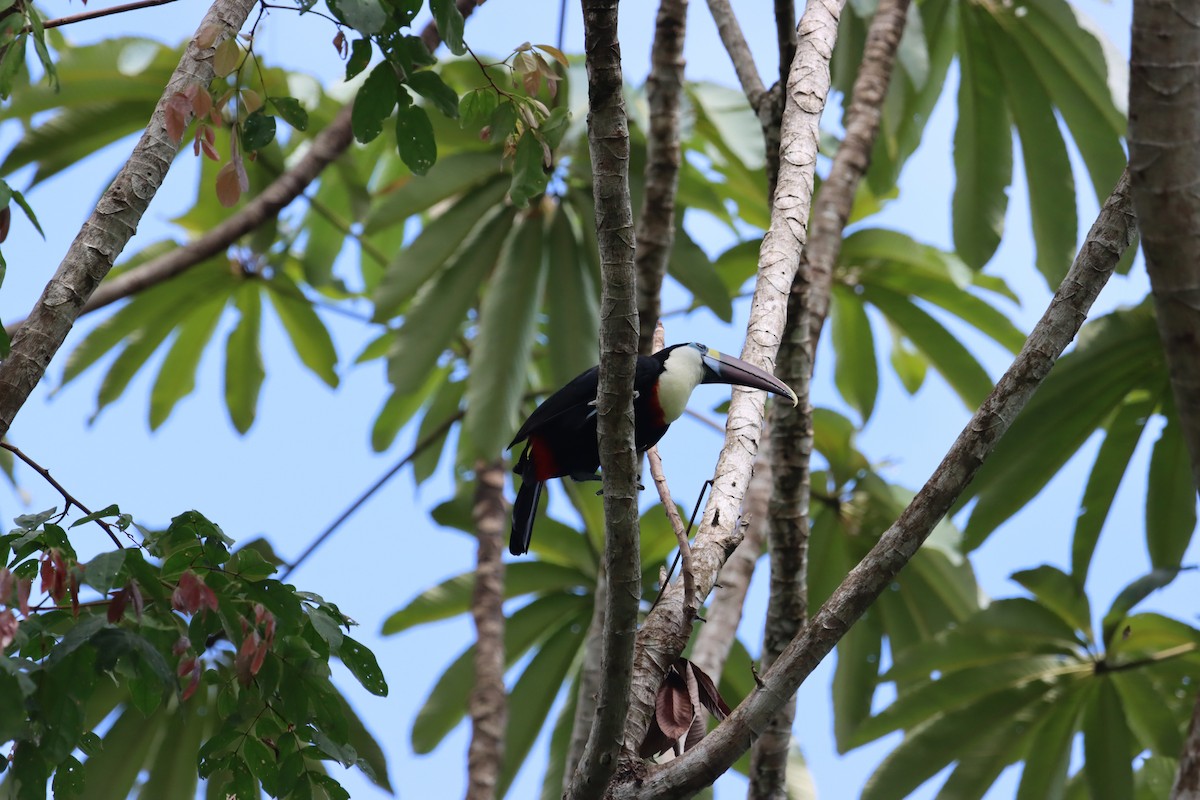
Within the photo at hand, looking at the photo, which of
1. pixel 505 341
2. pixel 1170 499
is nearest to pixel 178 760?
pixel 505 341

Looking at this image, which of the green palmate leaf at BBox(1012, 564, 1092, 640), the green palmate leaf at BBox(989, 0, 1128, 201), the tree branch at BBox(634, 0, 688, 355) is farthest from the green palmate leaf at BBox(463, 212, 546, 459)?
the green palmate leaf at BBox(989, 0, 1128, 201)

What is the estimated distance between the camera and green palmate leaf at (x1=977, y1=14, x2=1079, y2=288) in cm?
516

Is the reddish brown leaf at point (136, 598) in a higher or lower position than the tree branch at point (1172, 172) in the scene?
lower

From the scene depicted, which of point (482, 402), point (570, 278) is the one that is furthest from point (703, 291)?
point (482, 402)

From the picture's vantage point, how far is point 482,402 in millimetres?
5051

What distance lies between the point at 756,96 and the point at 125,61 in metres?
2.96

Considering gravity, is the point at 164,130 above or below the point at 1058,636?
above

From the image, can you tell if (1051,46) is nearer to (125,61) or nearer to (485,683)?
(485,683)

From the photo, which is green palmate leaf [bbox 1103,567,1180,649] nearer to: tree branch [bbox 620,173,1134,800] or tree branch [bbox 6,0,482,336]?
tree branch [bbox 620,173,1134,800]

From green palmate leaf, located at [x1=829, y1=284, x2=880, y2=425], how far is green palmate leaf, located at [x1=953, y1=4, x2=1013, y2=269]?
683 millimetres

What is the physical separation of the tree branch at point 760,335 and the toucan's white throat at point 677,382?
0.19m

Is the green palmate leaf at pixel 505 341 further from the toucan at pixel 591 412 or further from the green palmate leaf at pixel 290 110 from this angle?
the green palmate leaf at pixel 290 110

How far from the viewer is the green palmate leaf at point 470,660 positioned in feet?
18.5

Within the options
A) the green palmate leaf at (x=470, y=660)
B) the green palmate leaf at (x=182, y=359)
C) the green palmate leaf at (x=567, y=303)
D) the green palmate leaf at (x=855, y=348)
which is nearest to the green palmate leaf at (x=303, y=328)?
the green palmate leaf at (x=182, y=359)
